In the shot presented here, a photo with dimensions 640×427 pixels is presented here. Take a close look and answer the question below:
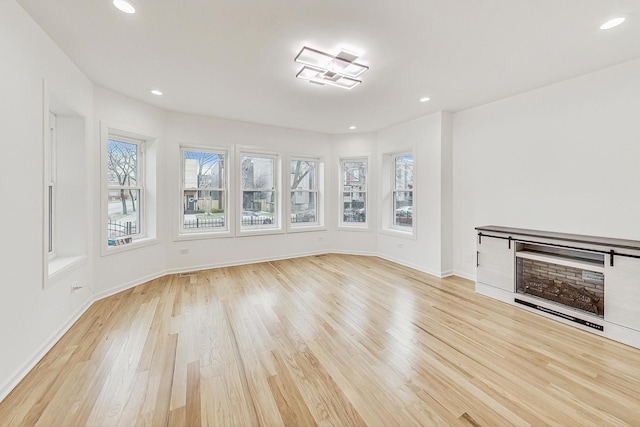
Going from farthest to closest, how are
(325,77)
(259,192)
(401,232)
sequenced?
(259,192), (401,232), (325,77)

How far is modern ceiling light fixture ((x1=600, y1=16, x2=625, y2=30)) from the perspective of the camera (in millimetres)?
2021

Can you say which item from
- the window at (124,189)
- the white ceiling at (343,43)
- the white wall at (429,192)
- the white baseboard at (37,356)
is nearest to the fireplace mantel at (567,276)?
the white wall at (429,192)

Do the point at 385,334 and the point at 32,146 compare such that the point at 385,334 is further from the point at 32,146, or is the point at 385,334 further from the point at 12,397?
the point at 32,146

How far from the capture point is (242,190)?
4.99 metres

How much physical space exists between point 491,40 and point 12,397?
15.0 feet

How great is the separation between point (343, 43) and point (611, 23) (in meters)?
2.16

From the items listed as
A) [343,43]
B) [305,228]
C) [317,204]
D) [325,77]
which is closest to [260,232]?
[305,228]

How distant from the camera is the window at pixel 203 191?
4.62 meters

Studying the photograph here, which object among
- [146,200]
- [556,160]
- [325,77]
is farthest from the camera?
[146,200]

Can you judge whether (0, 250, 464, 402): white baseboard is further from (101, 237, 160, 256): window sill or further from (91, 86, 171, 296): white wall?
(101, 237, 160, 256): window sill

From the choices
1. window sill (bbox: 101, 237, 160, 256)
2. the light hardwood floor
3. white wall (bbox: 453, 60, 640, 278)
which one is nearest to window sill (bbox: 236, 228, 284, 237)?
window sill (bbox: 101, 237, 160, 256)

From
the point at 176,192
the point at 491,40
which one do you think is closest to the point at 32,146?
the point at 176,192

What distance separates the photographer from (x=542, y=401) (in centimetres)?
168

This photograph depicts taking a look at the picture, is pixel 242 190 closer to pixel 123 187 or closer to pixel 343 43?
pixel 123 187
